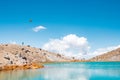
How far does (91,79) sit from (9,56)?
312 ft

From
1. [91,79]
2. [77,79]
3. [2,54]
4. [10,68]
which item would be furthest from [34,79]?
[2,54]

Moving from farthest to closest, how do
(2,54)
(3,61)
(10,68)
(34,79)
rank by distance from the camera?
(2,54) < (3,61) < (10,68) < (34,79)

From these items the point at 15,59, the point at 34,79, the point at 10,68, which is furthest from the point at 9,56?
the point at 34,79

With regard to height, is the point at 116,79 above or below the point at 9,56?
below

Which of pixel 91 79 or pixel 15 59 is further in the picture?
pixel 15 59

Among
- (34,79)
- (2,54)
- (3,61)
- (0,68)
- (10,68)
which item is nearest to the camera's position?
(34,79)

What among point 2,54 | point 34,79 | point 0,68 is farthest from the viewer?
point 2,54

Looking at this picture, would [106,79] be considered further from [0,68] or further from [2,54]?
[2,54]

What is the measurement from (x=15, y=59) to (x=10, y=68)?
33435mm

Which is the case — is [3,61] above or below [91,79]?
above

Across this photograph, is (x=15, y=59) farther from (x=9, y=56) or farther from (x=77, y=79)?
(x=77, y=79)

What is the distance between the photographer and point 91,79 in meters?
69.9

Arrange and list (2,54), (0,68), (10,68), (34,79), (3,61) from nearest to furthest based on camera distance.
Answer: (34,79) → (0,68) → (10,68) → (3,61) → (2,54)

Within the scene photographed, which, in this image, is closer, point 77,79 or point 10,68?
point 77,79
